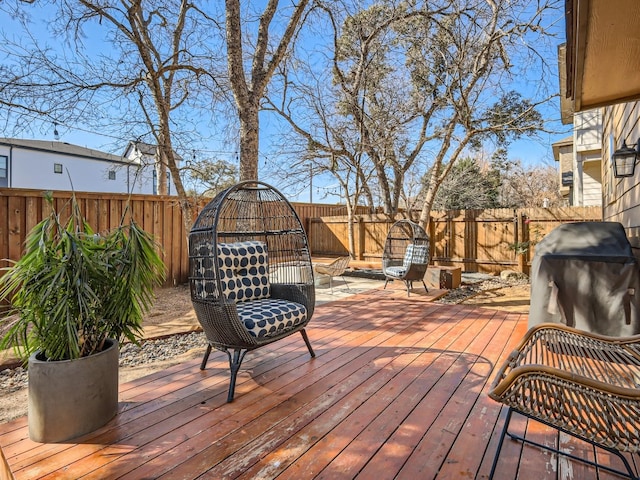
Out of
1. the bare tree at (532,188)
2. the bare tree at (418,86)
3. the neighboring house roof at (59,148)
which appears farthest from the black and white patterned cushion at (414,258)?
the neighboring house roof at (59,148)

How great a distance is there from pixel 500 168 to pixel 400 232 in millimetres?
8391

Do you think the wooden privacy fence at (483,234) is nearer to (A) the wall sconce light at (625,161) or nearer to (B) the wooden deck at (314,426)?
(A) the wall sconce light at (625,161)

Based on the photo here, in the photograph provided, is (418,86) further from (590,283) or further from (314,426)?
(314,426)

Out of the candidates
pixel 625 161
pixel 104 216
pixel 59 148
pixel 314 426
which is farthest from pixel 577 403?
pixel 59 148

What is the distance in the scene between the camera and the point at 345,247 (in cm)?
1179

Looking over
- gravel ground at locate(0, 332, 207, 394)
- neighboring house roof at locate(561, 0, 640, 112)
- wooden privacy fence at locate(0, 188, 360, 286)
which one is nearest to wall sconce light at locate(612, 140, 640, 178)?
neighboring house roof at locate(561, 0, 640, 112)

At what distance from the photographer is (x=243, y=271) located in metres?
2.99

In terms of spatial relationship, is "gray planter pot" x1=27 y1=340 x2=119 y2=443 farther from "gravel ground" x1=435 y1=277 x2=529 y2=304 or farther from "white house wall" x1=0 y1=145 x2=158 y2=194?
"white house wall" x1=0 y1=145 x2=158 y2=194

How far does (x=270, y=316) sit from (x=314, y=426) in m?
0.81

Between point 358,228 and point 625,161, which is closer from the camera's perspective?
point 625,161

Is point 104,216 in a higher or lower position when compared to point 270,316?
higher

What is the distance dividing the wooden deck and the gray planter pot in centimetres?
7

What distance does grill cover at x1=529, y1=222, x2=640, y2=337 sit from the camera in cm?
271

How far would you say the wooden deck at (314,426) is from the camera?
159 centimetres
